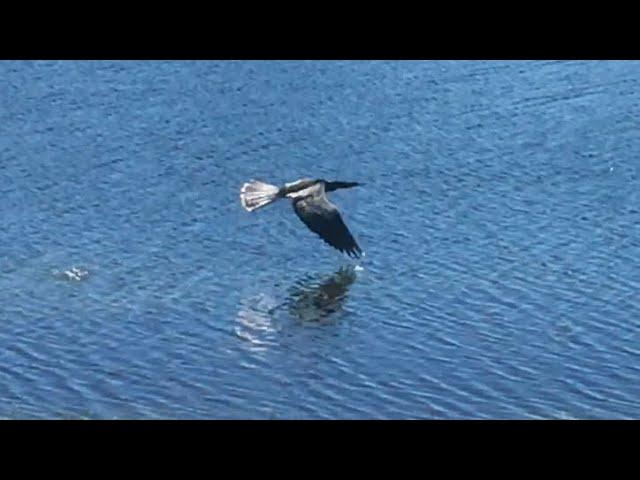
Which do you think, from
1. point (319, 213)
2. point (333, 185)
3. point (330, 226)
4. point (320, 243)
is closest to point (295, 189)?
point (319, 213)

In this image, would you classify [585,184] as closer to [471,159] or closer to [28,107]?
[471,159]

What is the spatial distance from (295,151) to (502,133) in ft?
15.7

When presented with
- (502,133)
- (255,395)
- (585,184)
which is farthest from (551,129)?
(255,395)

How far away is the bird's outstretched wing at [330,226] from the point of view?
77.5 feet

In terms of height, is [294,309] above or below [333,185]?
below

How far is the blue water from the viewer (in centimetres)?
1981

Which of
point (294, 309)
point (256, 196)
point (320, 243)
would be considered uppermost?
point (256, 196)

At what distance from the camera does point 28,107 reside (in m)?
31.6

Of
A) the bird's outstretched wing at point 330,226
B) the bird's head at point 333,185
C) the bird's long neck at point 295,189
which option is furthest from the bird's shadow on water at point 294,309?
the bird's head at point 333,185

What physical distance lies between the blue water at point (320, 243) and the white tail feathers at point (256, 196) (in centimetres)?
73

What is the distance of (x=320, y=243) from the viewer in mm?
25141

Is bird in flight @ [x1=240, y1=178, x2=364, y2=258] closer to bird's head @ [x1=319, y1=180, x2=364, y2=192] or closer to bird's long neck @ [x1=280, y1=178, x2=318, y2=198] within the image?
bird's long neck @ [x1=280, y1=178, x2=318, y2=198]

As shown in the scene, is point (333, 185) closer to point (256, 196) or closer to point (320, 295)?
point (256, 196)

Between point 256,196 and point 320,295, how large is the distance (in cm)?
244
